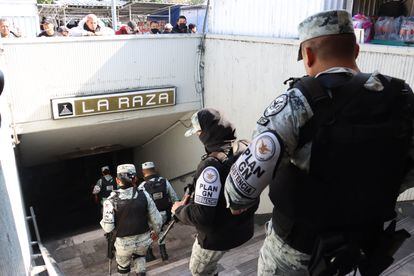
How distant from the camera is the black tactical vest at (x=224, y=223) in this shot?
2.33 m

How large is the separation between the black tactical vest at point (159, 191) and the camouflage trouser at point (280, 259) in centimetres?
297

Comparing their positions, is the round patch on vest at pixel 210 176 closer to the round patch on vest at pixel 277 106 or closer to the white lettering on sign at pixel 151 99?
the round patch on vest at pixel 277 106

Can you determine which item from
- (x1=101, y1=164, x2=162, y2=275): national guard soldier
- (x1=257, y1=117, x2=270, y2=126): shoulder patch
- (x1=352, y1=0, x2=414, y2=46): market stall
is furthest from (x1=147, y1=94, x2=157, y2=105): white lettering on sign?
(x1=257, y1=117, x2=270, y2=126): shoulder patch

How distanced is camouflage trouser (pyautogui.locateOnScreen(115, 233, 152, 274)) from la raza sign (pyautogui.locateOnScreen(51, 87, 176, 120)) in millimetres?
3155

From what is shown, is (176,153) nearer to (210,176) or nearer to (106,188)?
(106,188)

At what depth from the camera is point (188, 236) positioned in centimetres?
602

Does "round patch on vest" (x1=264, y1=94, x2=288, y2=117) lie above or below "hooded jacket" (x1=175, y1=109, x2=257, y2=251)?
above

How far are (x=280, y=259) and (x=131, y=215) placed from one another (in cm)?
235

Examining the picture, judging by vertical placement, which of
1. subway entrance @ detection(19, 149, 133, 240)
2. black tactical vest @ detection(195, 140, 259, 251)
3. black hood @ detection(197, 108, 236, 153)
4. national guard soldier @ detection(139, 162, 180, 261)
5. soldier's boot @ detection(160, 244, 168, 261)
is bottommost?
subway entrance @ detection(19, 149, 133, 240)

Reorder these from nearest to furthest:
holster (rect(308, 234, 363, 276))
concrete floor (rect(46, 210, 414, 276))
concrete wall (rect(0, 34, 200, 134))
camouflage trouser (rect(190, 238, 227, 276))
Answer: holster (rect(308, 234, 363, 276)) → camouflage trouser (rect(190, 238, 227, 276)) → concrete floor (rect(46, 210, 414, 276)) → concrete wall (rect(0, 34, 200, 134))

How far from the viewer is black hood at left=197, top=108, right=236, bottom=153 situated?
2.42m

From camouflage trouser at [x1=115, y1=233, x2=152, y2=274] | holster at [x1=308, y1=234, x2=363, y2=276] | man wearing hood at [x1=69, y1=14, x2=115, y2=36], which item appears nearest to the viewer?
holster at [x1=308, y1=234, x2=363, y2=276]

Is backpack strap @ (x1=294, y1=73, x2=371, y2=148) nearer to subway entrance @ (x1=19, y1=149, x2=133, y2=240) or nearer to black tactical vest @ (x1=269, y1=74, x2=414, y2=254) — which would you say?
black tactical vest @ (x1=269, y1=74, x2=414, y2=254)

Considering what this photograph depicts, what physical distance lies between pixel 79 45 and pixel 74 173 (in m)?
6.20
